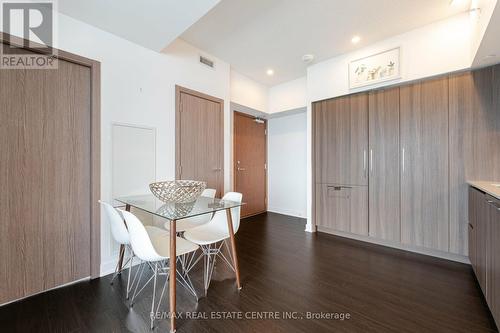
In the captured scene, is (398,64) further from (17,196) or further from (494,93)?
(17,196)

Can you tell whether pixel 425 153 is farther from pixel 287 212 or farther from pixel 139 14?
pixel 139 14

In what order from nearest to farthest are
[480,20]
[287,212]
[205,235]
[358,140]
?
1. [480,20]
2. [205,235]
3. [358,140]
4. [287,212]

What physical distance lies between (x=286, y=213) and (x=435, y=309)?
314 centimetres

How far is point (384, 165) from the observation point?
9.24ft

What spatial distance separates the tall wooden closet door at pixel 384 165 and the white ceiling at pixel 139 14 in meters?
2.46

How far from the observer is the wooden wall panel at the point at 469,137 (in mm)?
2182

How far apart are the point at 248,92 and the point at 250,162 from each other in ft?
4.84

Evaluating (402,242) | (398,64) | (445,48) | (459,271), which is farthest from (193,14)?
(459,271)

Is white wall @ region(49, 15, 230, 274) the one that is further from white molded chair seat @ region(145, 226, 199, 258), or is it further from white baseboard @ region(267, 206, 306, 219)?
white baseboard @ region(267, 206, 306, 219)

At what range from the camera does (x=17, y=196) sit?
1.70m

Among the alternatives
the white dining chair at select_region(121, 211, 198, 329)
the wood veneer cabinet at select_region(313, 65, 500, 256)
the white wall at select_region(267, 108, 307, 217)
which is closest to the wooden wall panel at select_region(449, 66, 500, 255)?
the wood veneer cabinet at select_region(313, 65, 500, 256)

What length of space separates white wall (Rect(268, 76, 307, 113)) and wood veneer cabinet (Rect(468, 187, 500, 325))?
2.80 m

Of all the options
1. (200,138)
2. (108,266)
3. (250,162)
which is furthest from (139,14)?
(250,162)

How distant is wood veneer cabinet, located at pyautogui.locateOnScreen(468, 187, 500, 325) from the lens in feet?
4.31
